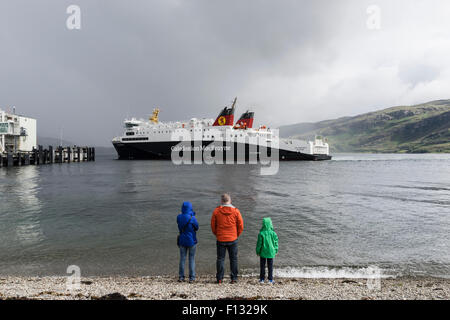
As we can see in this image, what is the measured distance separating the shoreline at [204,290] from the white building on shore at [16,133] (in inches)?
1661

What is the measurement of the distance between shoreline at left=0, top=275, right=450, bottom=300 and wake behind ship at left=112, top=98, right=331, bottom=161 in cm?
4303

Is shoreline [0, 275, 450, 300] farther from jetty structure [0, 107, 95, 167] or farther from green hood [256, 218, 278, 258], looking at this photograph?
jetty structure [0, 107, 95, 167]

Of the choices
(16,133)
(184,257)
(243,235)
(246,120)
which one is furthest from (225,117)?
(184,257)

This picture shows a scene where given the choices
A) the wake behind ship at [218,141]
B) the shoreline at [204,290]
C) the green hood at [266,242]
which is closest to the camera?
the shoreline at [204,290]

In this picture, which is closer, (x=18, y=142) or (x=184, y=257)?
(x=184, y=257)

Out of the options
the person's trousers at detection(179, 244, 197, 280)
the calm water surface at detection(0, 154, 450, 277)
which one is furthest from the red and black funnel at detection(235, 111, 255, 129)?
the person's trousers at detection(179, 244, 197, 280)

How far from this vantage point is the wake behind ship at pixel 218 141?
157ft

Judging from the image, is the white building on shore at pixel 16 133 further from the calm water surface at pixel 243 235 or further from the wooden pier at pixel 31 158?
the calm water surface at pixel 243 235

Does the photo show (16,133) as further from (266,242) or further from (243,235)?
(266,242)

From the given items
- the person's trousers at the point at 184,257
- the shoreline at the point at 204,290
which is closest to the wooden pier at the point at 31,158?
the shoreline at the point at 204,290

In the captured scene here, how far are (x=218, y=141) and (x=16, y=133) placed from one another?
105ft

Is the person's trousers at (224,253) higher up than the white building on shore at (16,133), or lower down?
lower down

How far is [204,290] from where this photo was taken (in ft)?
13.0
